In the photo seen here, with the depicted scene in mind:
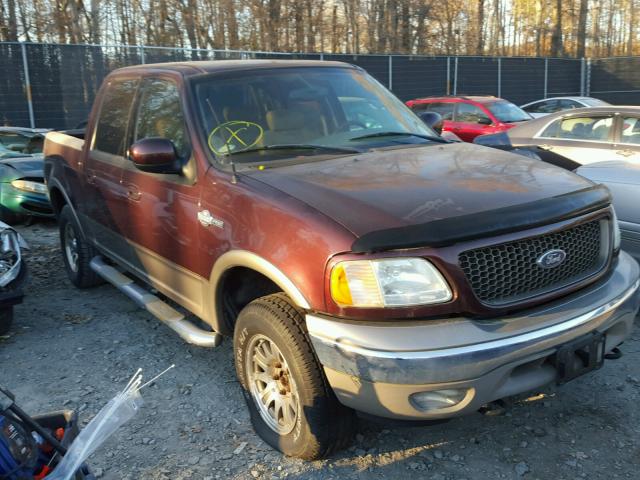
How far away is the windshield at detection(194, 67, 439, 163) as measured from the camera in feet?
11.8

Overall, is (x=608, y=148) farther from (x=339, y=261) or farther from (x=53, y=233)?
(x=53, y=233)

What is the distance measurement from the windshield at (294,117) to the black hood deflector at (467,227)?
114 cm

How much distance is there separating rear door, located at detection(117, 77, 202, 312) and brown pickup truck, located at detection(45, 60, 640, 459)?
0.05 ft

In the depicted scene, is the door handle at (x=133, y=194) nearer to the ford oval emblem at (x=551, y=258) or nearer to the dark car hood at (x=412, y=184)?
the dark car hood at (x=412, y=184)

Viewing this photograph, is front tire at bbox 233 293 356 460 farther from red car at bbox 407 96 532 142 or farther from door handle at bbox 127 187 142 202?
red car at bbox 407 96 532 142

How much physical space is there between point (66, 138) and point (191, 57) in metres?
11.8

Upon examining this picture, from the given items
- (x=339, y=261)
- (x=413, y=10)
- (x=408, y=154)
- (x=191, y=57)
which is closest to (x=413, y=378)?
(x=339, y=261)

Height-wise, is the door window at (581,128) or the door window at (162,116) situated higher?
the door window at (162,116)

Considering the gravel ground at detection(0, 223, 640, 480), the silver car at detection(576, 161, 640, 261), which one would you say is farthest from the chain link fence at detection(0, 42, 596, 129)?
the silver car at detection(576, 161, 640, 261)

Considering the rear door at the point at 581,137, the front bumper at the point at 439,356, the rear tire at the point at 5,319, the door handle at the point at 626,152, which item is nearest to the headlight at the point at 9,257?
the rear tire at the point at 5,319

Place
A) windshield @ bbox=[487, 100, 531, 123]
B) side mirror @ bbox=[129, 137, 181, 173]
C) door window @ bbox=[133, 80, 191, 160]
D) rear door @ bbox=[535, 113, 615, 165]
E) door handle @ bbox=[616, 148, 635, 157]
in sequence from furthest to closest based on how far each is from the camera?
windshield @ bbox=[487, 100, 531, 123]
rear door @ bbox=[535, 113, 615, 165]
door handle @ bbox=[616, 148, 635, 157]
door window @ bbox=[133, 80, 191, 160]
side mirror @ bbox=[129, 137, 181, 173]

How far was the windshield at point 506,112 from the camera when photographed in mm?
13531

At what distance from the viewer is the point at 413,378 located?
2434mm

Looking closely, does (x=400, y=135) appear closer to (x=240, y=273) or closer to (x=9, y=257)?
(x=240, y=273)
